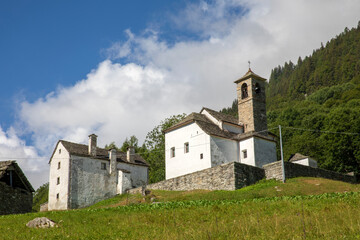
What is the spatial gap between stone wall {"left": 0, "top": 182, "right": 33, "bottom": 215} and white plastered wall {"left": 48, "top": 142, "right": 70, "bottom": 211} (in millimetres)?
12742

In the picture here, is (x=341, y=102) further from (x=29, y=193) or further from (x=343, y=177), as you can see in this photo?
(x=29, y=193)

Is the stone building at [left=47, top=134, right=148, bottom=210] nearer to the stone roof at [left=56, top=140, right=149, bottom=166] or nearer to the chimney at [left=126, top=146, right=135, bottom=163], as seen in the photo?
the stone roof at [left=56, top=140, right=149, bottom=166]

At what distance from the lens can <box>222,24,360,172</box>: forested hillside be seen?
163ft

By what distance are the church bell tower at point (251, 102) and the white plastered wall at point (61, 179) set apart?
19.3 metres

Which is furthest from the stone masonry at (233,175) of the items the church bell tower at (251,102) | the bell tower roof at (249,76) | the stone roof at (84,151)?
the bell tower roof at (249,76)

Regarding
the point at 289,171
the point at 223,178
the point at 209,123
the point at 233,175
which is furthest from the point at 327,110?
the point at 233,175

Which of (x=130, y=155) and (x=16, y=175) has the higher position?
(x=130, y=155)

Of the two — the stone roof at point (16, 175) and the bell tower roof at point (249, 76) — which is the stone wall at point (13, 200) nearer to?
the stone roof at point (16, 175)

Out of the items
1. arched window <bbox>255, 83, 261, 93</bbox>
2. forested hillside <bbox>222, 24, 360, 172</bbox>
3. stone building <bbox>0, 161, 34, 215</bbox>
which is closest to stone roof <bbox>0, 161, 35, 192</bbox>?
stone building <bbox>0, 161, 34, 215</bbox>

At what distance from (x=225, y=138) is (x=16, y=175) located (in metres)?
19.6

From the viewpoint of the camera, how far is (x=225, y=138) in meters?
37.8

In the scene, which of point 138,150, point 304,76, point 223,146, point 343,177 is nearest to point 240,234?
point 223,146

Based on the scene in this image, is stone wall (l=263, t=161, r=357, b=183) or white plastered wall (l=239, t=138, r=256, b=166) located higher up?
white plastered wall (l=239, t=138, r=256, b=166)

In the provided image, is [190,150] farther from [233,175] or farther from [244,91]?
[244,91]
